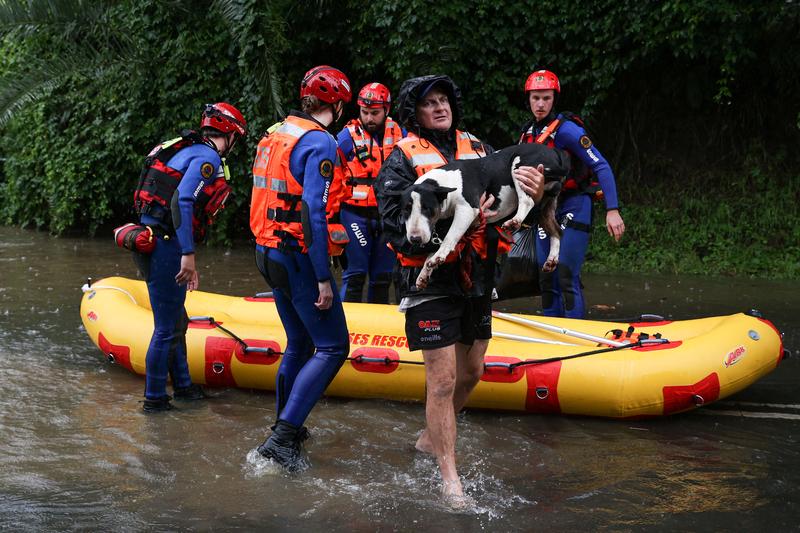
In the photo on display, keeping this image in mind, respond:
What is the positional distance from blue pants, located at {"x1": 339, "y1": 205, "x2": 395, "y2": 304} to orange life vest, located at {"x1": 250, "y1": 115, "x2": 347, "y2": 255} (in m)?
2.30

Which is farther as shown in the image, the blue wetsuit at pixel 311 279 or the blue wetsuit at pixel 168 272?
the blue wetsuit at pixel 168 272

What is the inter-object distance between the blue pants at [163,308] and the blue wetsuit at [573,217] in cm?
255

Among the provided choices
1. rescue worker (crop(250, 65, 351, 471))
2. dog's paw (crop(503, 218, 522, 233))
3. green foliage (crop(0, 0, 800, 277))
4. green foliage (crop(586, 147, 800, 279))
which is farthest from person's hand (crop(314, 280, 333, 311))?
green foliage (crop(586, 147, 800, 279))

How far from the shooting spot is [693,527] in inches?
149

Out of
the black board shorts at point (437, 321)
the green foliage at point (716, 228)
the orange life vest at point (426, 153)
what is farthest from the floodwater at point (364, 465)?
the green foliage at point (716, 228)

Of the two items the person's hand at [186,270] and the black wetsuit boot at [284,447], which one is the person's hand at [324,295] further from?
the person's hand at [186,270]

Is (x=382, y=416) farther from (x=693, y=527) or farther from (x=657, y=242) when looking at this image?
(x=657, y=242)

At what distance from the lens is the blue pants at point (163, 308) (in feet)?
18.0

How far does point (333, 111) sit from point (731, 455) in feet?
9.02

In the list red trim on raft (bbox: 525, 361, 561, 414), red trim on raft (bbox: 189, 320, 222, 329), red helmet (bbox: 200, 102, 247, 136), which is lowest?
red trim on raft (bbox: 525, 361, 561, 414)

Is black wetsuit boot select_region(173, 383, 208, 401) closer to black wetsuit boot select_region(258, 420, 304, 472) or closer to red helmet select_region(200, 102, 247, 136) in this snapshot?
black wetsuit boot select_region(258, 420, 304, 472)

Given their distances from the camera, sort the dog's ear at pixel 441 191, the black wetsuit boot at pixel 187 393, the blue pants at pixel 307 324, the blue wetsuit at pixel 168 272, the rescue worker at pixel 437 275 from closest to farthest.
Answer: the dog's ear at pixel 441 191
the rescue worker at pixel 437 275
the blue pants at pixel 307 324
the blue wetsuit at pixel 168 272
the black wetsuit boot at pixel 187 393

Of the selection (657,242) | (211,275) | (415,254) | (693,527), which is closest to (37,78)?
(211,275)

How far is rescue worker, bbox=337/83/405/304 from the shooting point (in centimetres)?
695
